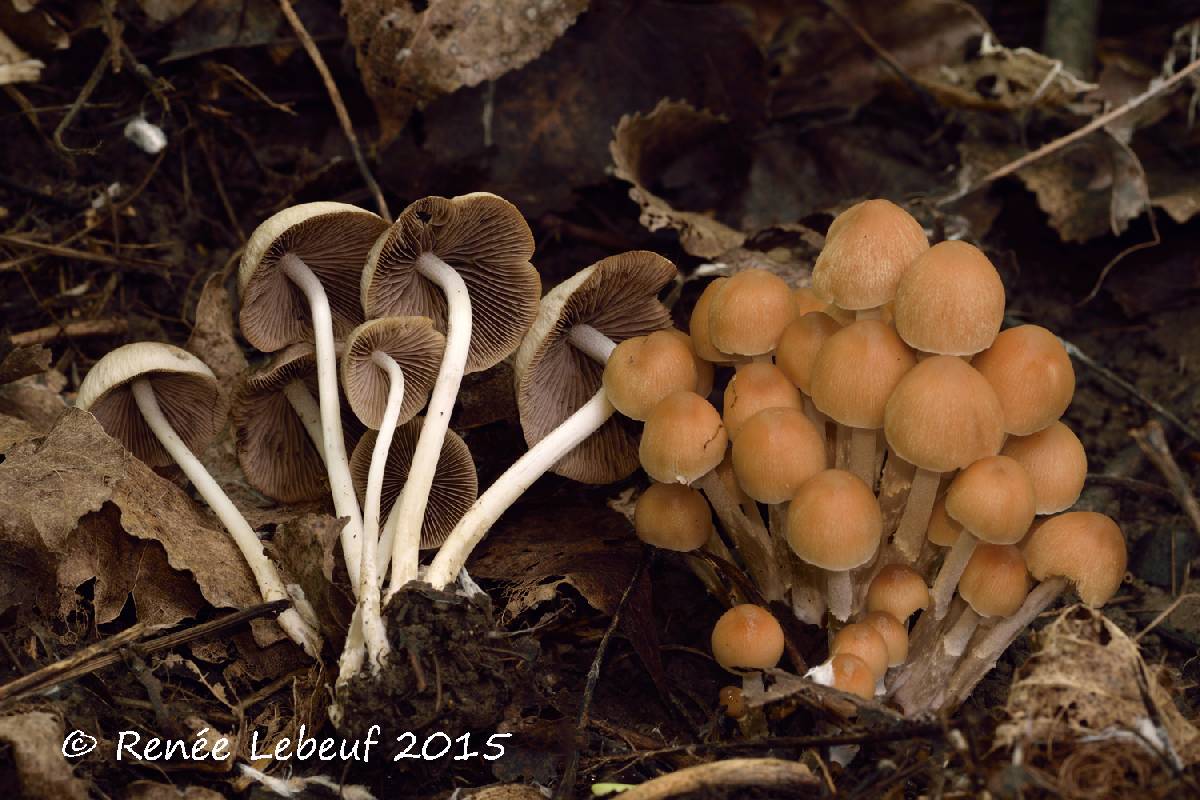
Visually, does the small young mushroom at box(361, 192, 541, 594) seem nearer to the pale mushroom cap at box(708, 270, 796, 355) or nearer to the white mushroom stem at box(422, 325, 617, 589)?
the white mushroom stem at box(422, 325, 617, 589)

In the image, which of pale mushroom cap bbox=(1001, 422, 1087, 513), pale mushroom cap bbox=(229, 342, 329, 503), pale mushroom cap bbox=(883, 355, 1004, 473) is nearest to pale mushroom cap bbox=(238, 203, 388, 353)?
pale mushroom cap bbox=(229, 342, 329, 503)

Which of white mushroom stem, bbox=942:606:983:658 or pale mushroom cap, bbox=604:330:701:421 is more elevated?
pale mushroom cap, bbox=604:330:701:421

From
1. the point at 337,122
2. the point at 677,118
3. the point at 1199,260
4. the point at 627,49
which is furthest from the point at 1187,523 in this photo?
the point at 337,122

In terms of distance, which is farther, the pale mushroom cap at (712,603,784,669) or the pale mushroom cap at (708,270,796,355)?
the pale mushroom cap at (708,270,796,355)

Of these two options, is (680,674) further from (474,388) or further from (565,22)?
(565,22)

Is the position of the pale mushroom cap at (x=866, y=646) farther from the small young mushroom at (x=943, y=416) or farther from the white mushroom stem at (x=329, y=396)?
the white mushroom stem at (x=329, y=396)

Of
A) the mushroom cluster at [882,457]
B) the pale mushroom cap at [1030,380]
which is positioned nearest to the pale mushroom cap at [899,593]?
the mushroom cluster at [882,457]
